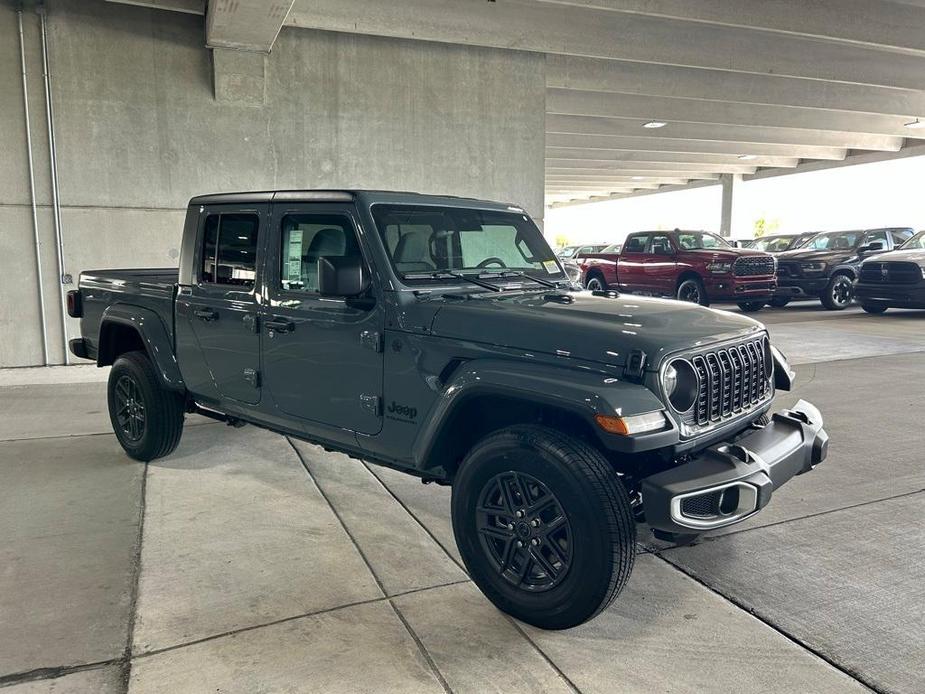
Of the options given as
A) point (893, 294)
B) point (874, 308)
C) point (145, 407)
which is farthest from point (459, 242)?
point (874, 308)

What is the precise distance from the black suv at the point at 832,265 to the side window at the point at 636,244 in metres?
2.90

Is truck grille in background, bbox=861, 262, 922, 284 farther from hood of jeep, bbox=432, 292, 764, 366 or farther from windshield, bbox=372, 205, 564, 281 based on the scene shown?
hood of jeep, bbox=432, 292, 764, 366

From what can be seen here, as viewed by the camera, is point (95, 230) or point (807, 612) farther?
point (95, 230)

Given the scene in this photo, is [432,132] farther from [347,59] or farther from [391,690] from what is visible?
[391,690]

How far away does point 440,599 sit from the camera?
313cm

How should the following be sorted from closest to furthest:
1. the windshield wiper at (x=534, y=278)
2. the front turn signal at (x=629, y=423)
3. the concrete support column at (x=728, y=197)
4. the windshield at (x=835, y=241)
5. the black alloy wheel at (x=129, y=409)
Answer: the front turn signal at (x=629, y=423) → the windshield wiper at (x=534, y=278) → the black alloy wheel at (x=129, y=409) → the windshield at (x=835, y=241) → the concrete support column at (x=728, y=197)

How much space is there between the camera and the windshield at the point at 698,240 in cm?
1460

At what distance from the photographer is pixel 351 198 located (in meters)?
3.61

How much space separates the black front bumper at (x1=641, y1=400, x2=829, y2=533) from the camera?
260 cm

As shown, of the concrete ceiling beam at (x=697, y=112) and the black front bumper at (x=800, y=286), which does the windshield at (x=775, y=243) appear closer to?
the concrete ceiling beam at (x=697, y=112)

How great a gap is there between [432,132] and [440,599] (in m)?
8.16

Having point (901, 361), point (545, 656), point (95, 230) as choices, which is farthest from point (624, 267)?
point (545, 656)

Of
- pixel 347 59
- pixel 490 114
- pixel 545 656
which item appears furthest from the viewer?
pixel 490 114

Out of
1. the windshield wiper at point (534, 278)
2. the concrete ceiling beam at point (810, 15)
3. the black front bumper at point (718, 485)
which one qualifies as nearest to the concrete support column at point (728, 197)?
the concrete ceiling beam at point (810, 15)
